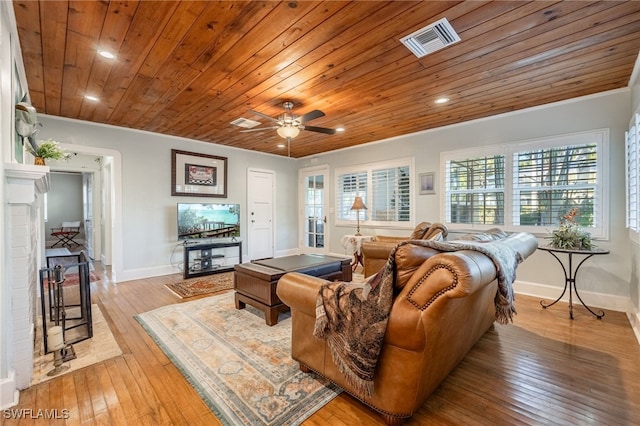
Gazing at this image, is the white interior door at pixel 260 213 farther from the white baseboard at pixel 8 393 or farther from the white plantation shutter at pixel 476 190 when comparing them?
the white baseboard at pixel 8 393

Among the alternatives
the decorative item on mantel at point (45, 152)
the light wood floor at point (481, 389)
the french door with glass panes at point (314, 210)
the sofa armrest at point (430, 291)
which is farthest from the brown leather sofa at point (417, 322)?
the french door with glass panes at point (314, 210)

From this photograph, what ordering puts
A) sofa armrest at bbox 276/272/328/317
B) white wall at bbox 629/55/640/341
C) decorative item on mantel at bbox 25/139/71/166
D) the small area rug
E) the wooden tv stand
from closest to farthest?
sofa armrest at bbox 276/272/328/317 < the small area rug < decorative item on mantel at bbox 25/139/71/166 < white wall at bbox 629/55/640/341 < the wooden tv stand

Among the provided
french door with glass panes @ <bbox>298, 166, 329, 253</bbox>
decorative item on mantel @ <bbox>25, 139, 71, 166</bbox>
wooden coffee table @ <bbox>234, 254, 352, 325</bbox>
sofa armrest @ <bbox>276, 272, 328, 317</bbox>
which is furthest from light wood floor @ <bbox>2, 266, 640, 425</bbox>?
french door with glass panes @ <bbox>298, 166, 329, 253</bbox>

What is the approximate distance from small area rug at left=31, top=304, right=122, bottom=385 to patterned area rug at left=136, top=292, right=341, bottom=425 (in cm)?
31

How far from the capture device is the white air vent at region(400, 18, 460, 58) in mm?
2098

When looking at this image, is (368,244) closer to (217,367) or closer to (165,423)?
(217,367)

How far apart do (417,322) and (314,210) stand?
581cm

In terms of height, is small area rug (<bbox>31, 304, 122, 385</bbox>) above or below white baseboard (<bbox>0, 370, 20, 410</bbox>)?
below

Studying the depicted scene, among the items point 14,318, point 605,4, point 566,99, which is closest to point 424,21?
point 605,4

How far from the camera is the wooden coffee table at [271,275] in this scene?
286 centimetres

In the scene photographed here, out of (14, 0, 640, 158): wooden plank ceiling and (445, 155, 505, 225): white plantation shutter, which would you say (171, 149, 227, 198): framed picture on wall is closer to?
(14, 0, 640, 158): wooden plank ceiling

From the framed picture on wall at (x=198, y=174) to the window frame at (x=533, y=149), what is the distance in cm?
430

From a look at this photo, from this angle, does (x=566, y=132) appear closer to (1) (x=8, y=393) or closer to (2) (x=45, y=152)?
(2) (x=45, y=152)

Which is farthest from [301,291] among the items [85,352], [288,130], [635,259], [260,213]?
[260,213]
